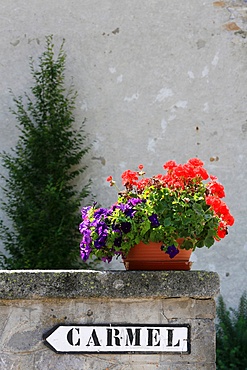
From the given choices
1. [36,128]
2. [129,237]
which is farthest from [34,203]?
[129,237]

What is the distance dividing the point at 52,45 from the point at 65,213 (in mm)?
1464

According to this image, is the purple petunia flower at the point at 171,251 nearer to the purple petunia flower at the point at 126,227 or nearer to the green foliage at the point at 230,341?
the purple petunia flower at the point at 126,227

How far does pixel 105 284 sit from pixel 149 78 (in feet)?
12.2

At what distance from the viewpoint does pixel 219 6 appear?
633 centimetres

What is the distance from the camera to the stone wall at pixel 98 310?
9.23 feet

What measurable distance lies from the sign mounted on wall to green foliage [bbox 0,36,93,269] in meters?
2.94

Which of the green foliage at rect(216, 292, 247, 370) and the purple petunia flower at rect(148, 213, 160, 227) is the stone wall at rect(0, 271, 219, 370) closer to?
the purple petunia flower at rect(148, 213, 160, 227)

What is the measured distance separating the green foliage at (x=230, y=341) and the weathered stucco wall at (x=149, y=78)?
0.45 metres

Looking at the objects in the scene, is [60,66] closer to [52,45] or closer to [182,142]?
[52,45]

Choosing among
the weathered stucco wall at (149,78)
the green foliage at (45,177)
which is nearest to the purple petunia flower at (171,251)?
the green foliage at (45,177)

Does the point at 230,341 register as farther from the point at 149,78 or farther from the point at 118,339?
the point at 118,339

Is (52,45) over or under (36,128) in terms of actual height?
over

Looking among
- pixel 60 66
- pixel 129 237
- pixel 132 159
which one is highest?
pixel 60 66

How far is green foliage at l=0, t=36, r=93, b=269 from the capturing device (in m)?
5.86
